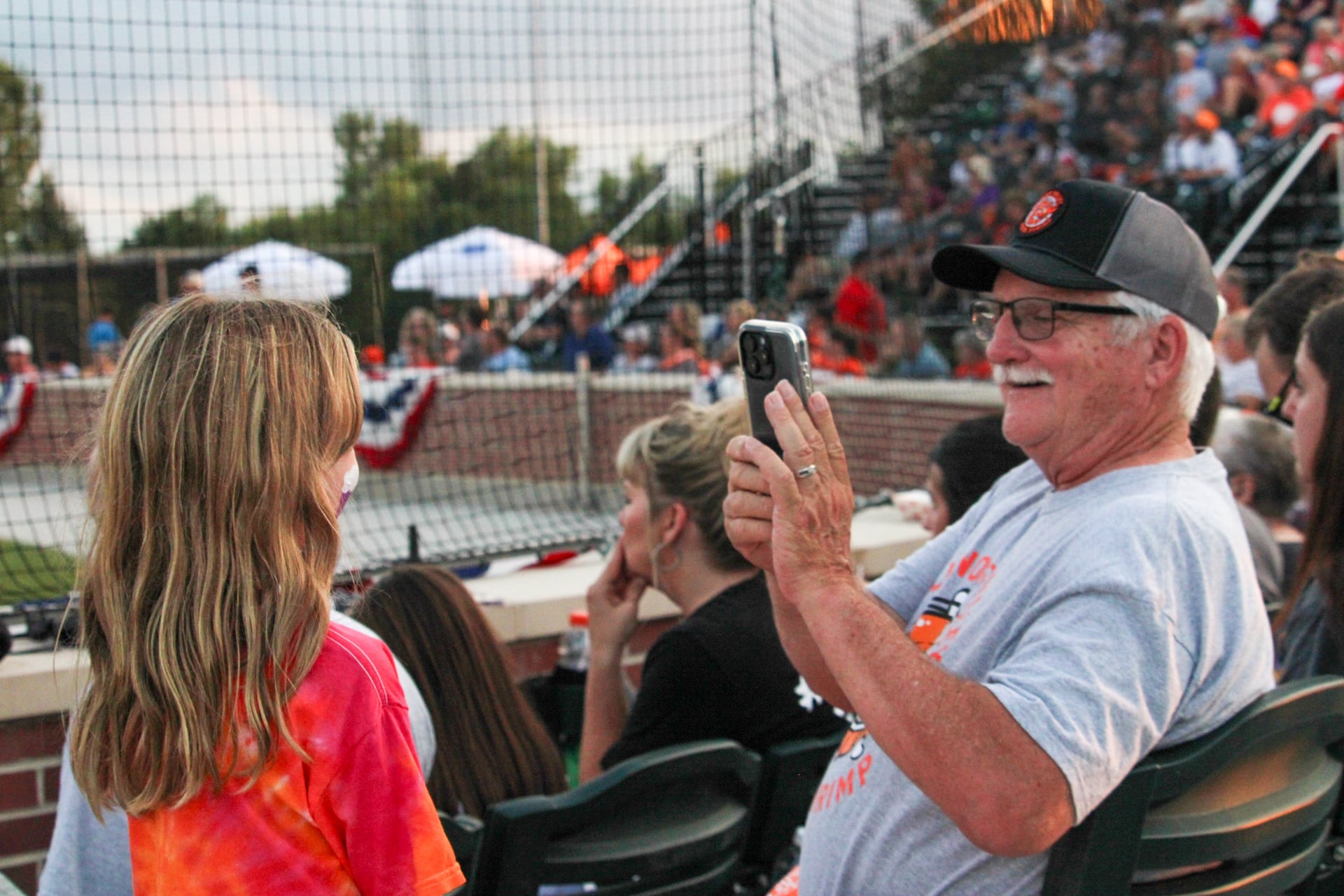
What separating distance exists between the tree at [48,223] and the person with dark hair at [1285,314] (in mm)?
3427

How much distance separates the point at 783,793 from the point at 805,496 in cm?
92

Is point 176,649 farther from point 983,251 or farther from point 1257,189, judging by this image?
point 1257,189

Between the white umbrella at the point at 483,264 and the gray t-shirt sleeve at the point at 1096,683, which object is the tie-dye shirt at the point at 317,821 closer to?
the gray t-shirt sleeve at the point at 1096,683

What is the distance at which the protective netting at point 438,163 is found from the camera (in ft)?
11.2

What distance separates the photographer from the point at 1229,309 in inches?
298

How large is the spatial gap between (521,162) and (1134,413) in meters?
4.21

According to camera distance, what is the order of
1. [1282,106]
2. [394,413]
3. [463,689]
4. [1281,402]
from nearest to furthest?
[463,689] < [1281,402] < [394,413] < [1282,106]

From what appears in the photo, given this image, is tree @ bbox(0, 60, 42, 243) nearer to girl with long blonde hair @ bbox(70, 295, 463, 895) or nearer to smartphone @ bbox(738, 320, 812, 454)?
girl with long blonde hair @ bbox(70, 295, 463, 895)

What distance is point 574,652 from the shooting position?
3.10m

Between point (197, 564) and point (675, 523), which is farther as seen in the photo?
point (675, 523)

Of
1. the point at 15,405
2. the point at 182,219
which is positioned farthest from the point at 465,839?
the point at 15,405

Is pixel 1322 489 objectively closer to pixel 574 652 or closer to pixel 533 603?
pixel 574 652

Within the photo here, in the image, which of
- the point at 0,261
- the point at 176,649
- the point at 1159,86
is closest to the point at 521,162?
the point at 176,649

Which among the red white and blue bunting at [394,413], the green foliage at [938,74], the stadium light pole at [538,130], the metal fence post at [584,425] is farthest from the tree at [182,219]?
the green foliage at [938,74]
